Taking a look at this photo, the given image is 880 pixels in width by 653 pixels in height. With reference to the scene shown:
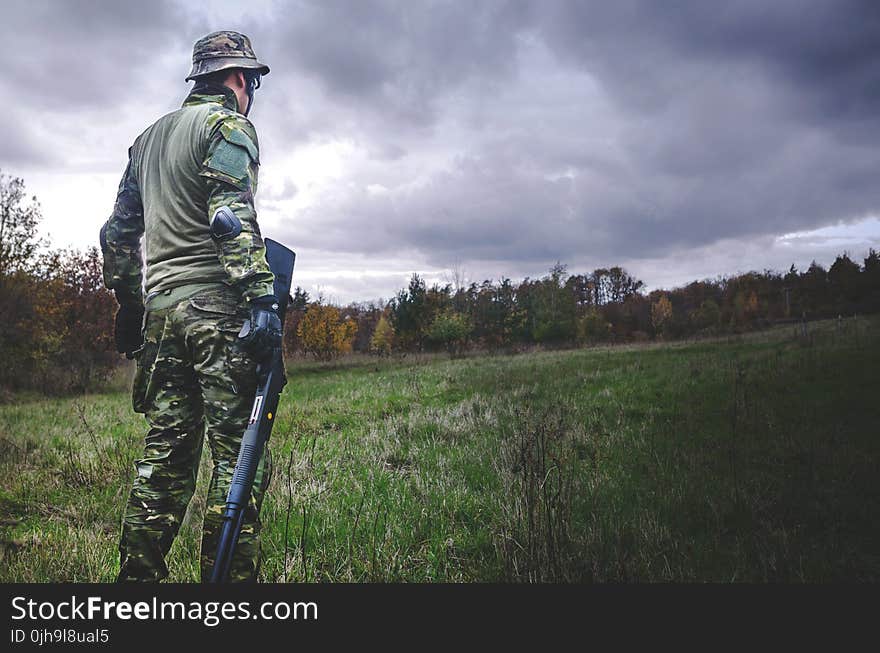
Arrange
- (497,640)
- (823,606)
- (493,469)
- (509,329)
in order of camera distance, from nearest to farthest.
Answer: (497,640) < (823,606) < (493,469) < (509,329)

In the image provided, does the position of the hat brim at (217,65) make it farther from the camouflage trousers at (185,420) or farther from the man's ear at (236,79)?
the camouflage trousers at (185,420)

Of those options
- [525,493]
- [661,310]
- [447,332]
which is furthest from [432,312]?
[661,310]

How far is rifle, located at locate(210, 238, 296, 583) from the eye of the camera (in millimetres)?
2420

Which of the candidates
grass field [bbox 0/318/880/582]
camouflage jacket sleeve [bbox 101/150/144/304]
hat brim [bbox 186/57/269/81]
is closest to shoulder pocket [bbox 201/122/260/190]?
hat brim [bbox 186/57/269/81]

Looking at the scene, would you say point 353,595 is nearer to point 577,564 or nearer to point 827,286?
point 577,564

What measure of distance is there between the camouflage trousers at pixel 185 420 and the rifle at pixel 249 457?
92 mm

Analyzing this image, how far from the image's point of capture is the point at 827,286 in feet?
156

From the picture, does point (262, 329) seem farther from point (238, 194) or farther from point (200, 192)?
point (200, 192)

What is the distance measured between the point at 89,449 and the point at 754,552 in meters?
7.14

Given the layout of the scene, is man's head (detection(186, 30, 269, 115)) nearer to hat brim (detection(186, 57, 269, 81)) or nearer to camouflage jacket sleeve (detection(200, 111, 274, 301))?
hat brim (detection(186, 57, 269, 81))

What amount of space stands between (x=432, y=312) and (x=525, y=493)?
3467 cm

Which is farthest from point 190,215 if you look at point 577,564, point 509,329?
point 509,329

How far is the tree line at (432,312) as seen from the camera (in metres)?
16.5

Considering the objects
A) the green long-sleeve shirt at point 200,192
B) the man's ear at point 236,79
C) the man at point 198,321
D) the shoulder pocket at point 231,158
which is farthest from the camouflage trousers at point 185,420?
the man's ear at point 236,79
